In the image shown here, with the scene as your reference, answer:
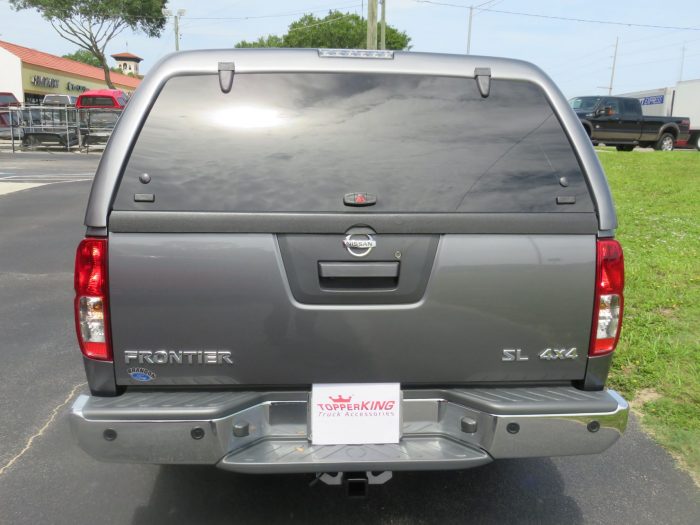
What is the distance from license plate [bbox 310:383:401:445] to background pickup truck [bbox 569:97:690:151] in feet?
70.2

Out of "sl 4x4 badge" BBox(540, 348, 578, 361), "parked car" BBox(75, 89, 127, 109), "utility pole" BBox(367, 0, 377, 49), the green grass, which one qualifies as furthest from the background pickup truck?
"sl 4x4 badge" BBox(540, 348, 578, 361)

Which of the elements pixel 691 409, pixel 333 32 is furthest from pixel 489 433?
pixel 333 32

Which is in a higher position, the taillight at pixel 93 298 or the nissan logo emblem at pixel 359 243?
the nissan logo emblem at pixel 359 243

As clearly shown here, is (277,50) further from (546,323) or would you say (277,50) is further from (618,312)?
(618,312)

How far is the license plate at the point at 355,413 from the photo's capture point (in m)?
2.52

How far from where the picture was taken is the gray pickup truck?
2.43 m

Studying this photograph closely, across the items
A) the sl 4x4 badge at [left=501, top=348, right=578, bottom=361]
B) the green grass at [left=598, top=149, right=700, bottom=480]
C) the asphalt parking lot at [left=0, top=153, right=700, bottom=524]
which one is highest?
the sl 4x4 badge at [left=501, top=348, right=578, bottom=361]

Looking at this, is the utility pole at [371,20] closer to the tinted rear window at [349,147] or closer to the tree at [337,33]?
the tinted rear window at [349,147]

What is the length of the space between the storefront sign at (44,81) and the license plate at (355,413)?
51.6 metres

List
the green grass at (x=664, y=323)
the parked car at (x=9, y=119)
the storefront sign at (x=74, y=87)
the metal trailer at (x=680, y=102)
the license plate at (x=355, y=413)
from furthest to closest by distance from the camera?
the storefront sign at (x=74, y=87) → the metal trailer at (x=680, y=102) → the parked car at (x=9, y=119) → the green grass at (x=664, y=323) → the license plate at (x=355, y=413)

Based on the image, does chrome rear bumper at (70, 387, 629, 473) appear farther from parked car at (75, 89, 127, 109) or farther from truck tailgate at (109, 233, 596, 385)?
parked car at (75, 89, 127, 109)

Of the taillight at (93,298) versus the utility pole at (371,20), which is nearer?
the taillight at (93,298)

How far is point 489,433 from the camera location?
248 cm

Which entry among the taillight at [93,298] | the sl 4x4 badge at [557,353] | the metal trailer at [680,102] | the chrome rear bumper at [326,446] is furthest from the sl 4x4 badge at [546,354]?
the metal trailer at [680,102]
